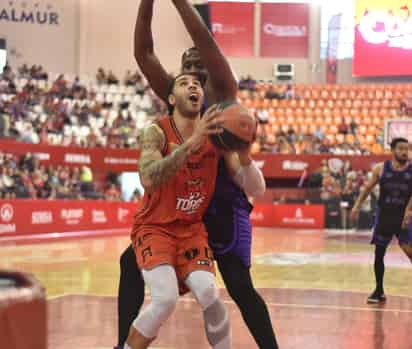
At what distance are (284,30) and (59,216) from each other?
1767 centimetres

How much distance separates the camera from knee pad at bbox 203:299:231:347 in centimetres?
436

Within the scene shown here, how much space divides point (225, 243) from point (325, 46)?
30121 millimetres

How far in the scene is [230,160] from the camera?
4.55 m

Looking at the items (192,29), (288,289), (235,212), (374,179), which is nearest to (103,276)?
(288,289)

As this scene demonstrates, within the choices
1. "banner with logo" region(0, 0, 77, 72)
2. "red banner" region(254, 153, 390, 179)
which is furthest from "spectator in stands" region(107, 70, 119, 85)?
"red banner" region(254, 153, 390, 179)

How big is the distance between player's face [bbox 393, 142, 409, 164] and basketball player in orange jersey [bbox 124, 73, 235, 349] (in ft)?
15.7

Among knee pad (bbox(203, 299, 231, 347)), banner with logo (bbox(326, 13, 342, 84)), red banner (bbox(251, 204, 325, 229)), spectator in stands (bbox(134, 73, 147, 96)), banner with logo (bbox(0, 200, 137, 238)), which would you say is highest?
banner with logo (bbox(326, 13, 342, 84))

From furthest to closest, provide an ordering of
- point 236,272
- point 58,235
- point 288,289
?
point 58,235
point 288,289
point 236,272

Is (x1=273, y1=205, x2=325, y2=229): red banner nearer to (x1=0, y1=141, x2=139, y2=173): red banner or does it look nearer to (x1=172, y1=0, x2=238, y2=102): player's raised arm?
(x1=0, y1=141, x2=139, y2=173): red banner

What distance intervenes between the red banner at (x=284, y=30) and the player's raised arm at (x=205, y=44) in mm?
30192

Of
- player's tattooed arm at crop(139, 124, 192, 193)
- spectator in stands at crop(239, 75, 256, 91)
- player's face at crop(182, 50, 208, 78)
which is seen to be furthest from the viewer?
spectator in stands at crop(239, 75, 256, 91)

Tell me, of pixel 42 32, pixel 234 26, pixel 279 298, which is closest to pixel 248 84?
pixel 234 26

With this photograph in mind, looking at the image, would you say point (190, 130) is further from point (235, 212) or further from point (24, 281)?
point (24, 281)

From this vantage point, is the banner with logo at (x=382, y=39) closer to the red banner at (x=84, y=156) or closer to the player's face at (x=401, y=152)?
the red banner at (x=84, y=156)
